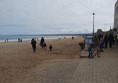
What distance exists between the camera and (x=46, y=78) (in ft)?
39.3

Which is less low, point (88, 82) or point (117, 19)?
point (117, 19)

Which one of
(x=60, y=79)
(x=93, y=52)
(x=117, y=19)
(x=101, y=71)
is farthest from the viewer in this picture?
(x=117, y=19)

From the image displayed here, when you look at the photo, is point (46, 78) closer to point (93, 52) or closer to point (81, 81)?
point (81, 81)

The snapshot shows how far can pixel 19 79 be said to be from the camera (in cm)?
1235

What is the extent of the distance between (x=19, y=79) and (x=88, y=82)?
3178 millimetres

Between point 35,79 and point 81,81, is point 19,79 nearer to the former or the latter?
point 35,79

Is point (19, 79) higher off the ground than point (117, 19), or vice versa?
point (117, 19)

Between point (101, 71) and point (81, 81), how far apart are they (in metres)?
2.71

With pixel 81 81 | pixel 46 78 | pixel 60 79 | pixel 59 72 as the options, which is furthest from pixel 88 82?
pixel 59 72

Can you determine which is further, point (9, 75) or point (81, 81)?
point (9, 75)

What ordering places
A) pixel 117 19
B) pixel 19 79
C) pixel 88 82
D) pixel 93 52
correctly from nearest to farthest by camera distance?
1. pixel 88 82
2. pixel 19 79
3. pixel 93 52
4. pixel 117 19

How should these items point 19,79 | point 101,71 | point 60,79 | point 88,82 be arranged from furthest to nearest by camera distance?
point 101,71 < point 19,79 < point 60,79 < point 88,82

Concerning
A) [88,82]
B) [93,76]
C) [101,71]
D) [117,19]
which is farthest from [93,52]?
[117,19]

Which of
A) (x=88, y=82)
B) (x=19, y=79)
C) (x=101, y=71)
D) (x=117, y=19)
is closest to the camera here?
(x=88, y=82)
